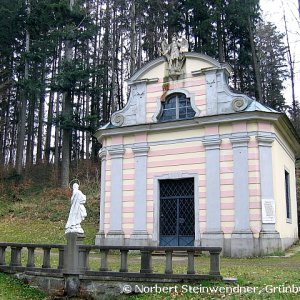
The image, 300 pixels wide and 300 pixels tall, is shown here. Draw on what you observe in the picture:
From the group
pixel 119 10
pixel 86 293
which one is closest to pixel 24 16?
pixel 119 10

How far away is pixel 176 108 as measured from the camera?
17.8 metres

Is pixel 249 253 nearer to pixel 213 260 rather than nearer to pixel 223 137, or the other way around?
pixel 223 137

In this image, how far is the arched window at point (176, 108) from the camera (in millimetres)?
17578

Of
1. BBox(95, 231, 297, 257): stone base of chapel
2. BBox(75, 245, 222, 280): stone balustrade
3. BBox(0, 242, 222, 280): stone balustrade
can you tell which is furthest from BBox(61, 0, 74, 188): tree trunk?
BBox(75, 245, 222, 280): stone balustrade

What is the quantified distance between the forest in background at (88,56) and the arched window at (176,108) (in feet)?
38.4

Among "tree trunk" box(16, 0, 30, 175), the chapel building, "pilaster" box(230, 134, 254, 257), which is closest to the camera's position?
"pilaster" box(230, 134, 254, 257)

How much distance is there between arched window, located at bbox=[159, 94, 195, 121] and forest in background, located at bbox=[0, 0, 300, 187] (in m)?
11.7

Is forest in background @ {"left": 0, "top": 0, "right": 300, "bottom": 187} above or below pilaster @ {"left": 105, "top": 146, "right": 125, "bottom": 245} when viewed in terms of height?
above

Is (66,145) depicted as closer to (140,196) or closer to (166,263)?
(140,196)

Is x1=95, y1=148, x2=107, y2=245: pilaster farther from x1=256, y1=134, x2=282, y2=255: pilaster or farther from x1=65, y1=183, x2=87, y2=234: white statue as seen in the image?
x1=65, y1=183, x2=87, y2=234: white statue

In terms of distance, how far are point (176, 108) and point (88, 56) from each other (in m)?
20.5

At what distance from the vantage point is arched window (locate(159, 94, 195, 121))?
17578 mm

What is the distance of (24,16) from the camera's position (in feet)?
103

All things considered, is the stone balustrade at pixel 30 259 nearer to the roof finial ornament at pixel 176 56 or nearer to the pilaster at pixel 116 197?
the pilaster at pixel 116 197
